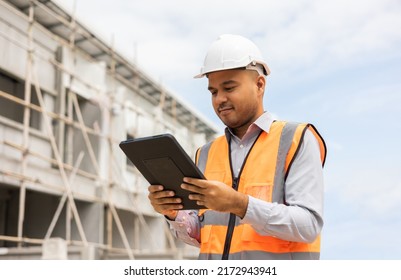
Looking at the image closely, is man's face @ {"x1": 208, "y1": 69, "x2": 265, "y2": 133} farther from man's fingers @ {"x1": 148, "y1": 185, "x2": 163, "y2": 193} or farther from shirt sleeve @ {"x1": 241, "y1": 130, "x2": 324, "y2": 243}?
man's fingers @ {"x1": 148, "y1": 185, "x2": 163, "y2": 193}

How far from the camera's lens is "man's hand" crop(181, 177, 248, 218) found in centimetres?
170

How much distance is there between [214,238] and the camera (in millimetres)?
1905

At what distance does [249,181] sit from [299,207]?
212mm

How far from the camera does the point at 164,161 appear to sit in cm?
184

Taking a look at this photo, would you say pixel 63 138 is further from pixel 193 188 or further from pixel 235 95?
pixel 193 188

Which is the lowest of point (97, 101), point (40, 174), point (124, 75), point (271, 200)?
point (271, 200)

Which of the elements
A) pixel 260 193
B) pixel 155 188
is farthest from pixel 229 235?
pixel 155 188

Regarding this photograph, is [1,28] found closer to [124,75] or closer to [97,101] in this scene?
[97,101]

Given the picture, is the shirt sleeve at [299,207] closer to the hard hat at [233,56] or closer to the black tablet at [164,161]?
the black tablet at [164,161]

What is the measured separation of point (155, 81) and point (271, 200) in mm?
13627

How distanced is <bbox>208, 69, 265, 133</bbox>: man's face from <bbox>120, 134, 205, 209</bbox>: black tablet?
0.89 feet

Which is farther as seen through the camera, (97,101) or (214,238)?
(97,101)

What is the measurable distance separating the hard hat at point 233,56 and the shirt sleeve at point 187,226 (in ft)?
1.77
